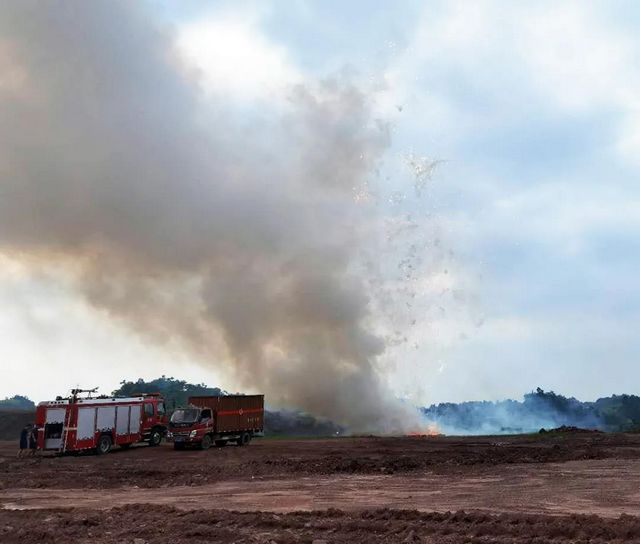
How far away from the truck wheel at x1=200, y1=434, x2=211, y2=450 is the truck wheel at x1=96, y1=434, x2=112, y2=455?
5.79 m

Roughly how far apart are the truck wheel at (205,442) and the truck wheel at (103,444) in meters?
5.79

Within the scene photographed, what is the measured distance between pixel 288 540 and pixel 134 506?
22.6 feet

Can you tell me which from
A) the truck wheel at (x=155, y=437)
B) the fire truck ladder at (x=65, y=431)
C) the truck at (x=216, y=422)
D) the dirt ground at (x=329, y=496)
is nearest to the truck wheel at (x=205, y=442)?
the truck at (x=216, y=422)

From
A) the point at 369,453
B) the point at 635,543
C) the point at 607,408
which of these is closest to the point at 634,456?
the point at 369,453

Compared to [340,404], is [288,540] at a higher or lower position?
lower

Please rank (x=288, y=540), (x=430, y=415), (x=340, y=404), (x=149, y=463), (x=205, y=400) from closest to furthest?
(x=288, y=540) → (x=149, y=463) → (x=205, y=400) → (x=340, y=404) → (x=430, y=415)

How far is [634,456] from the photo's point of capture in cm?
3162

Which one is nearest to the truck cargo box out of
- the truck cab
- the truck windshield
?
the truck cab

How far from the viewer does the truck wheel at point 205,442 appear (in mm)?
37875

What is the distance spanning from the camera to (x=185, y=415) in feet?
124

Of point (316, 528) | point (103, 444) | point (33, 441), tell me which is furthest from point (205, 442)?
point (316, 528)

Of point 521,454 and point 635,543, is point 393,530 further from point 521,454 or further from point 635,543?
point 521,454

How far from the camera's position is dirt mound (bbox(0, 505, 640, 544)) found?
42.7 feet

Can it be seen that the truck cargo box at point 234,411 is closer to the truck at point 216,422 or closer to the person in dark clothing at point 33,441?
the truck at point 216,422
